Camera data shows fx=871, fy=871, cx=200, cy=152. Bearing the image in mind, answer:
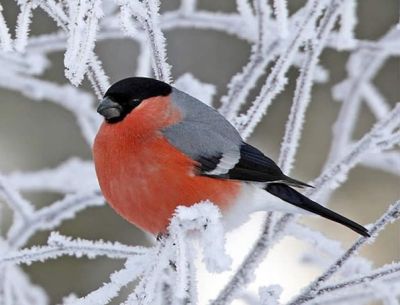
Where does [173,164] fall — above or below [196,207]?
above

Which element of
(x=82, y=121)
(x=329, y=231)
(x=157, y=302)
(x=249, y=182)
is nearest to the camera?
(x=157, y=302)

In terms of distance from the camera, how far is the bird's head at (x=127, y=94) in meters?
1.86

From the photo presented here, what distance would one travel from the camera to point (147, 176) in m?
1.83

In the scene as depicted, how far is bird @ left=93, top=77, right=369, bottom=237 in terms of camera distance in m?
1.83

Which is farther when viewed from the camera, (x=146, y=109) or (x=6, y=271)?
(x=146, y=109)

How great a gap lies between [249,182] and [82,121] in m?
0.65

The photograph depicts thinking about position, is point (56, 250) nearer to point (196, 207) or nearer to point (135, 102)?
point (196, 207)

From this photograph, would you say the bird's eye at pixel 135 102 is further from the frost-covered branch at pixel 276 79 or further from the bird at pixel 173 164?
the frost-covered branch at pixel 276 79

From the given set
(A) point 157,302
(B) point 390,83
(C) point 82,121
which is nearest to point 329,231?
(B) point 390,83

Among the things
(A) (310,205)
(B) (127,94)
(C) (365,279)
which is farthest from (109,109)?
(C) (365,279)

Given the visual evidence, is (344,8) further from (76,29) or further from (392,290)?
(76,29)

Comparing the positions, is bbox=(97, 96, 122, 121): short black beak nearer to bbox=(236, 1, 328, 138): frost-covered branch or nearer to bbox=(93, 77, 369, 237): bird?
bbox=(93, 77, 369, 237): bird

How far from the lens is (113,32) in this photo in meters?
2.24

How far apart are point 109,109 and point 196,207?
602mm
